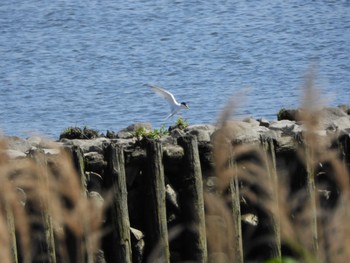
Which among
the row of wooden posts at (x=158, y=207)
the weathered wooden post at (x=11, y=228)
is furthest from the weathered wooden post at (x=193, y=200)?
the weathered wooden post at (x=11, y=228)

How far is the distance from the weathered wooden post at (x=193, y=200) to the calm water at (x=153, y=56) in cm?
1613

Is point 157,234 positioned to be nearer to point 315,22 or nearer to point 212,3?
point 315,22

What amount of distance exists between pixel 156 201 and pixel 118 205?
18.4 inches

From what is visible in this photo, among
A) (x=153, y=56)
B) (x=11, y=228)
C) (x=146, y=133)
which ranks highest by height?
(x=11, y=228)

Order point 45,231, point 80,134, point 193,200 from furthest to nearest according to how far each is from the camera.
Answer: point 80,134 → point 193,200 → point 45,231

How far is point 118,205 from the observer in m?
11.2

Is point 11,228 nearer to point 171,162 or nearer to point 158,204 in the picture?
point 158,204

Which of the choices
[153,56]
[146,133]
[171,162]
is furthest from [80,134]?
[153,56]

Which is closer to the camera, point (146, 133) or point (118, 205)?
point (118, 205)

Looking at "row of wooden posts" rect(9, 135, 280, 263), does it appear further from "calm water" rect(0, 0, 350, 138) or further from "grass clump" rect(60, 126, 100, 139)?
"calm water" rect(0, 0, 350, 138)

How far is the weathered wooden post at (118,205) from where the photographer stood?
11.2 m

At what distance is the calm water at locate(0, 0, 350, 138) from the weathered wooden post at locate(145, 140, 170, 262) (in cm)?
1639

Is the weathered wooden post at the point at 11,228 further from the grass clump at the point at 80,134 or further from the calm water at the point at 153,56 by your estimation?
the calm water at the point at 153,56

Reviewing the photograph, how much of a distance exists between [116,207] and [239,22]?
3430 centimetres
